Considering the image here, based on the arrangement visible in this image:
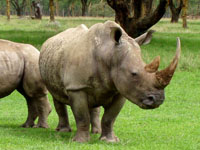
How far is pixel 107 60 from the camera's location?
7.35 m

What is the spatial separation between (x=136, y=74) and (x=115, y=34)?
74 centimetres

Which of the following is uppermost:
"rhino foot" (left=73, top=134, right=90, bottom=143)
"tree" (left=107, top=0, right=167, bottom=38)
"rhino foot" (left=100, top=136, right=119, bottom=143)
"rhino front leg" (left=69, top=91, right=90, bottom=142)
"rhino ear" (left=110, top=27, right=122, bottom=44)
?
"rhino ear" (left=110, top=27, right=122, bottom=44)

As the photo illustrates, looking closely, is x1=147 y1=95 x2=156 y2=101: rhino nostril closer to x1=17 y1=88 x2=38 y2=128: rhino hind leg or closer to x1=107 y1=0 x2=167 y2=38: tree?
x1=17 y1=88 x2=38 y2=128: rhino hind leg

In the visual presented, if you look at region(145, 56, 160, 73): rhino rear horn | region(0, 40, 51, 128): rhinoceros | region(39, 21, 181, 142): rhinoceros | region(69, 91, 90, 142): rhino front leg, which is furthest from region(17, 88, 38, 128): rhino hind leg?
region(145, 56, 160, 73): rhino rear horn

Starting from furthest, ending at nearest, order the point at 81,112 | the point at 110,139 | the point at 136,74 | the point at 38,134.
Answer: the point at 38,134 < the point at 110,139 < the point at 81,112 < the point at 136,74

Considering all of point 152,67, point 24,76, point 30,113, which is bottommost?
point 30,113

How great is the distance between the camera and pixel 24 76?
9266 mm

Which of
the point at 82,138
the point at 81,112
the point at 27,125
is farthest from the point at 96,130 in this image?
the point at 27,125

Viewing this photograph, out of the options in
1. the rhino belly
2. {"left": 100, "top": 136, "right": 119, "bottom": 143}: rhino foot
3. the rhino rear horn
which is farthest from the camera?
the rhino belly

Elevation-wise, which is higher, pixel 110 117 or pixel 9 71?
pixel 9 71

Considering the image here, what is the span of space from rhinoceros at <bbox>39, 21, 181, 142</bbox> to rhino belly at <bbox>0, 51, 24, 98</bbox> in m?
1.11

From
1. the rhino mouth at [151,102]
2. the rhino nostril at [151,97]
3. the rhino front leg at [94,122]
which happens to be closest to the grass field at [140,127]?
the rhino front leg at [94,122]

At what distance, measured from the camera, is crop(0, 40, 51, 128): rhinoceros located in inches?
361

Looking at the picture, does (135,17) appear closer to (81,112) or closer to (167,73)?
(81,112)
